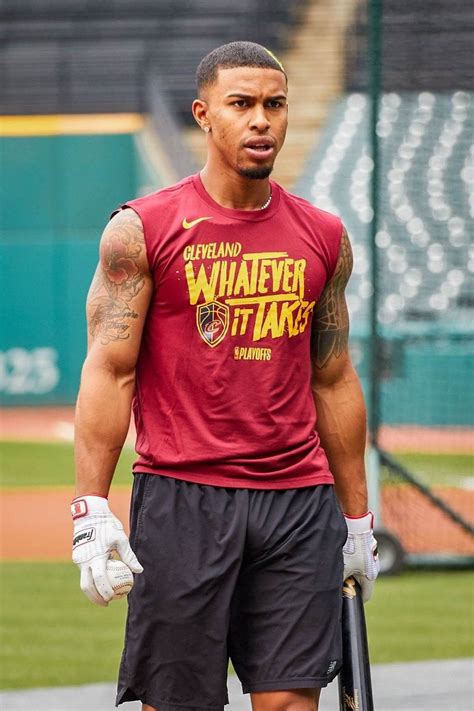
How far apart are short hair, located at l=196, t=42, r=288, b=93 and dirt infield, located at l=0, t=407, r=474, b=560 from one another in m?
5.69

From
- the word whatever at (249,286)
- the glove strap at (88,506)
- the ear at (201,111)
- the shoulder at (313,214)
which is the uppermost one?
the ear at (201,111)

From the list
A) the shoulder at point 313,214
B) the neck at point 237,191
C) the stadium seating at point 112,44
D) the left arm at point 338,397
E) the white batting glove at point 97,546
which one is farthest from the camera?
the stadium seating at point 112,44

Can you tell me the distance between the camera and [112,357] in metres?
3.47

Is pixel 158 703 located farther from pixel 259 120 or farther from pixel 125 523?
pixel 125 523

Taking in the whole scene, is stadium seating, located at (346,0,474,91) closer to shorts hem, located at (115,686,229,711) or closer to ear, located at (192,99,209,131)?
ear, located at (192,99,209,131)

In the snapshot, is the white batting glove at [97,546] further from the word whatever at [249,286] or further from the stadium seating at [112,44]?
the stadium seating at [112,44]

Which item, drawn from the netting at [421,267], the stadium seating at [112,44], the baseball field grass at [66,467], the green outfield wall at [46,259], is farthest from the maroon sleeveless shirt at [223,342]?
the stadium seating at [112,44]

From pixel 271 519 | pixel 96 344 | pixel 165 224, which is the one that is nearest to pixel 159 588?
pixel 271 519

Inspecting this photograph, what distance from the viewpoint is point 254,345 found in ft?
11.4

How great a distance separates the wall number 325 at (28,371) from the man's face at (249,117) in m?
18.2

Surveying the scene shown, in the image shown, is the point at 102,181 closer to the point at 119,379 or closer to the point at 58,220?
the point at 58,220

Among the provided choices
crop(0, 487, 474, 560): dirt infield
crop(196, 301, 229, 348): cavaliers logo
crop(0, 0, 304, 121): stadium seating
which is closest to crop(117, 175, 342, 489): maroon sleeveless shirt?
crop(196, 301, 229, 348): cavaliers logo

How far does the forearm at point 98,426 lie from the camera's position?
342 centimetres

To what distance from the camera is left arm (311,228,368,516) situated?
148 inches
